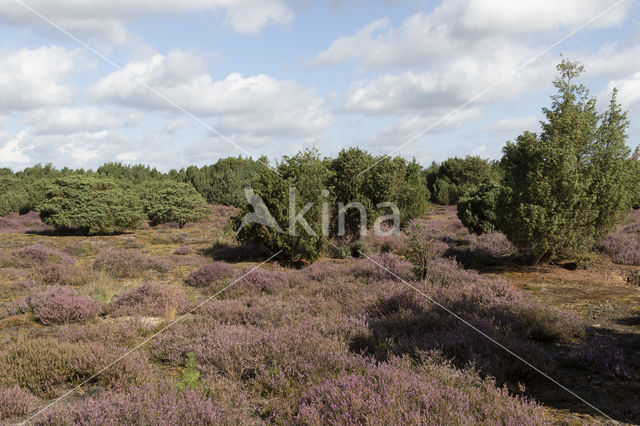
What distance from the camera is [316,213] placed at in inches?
584

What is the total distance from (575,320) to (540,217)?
5507 millimetres

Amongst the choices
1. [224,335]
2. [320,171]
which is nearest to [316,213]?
[320,171]

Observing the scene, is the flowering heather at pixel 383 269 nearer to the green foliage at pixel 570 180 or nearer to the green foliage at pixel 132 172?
the green foliage at pixel 570 180

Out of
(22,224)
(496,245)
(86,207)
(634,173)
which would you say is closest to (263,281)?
(496,245)

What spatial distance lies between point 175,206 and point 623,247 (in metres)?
26.8

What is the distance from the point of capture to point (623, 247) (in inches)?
543

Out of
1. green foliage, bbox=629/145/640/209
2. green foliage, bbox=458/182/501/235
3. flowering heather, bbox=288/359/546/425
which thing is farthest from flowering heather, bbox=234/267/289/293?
green foliage, bbox=458/182/501/235

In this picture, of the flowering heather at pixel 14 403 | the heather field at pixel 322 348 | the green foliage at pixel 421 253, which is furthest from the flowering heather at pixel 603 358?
the flowering heather at pixel 14 403

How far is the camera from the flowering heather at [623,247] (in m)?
13.0

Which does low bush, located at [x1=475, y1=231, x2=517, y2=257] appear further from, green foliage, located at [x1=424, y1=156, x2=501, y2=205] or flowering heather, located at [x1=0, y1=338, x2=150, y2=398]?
green foliage, located at [x1=424, y1=156, x2=501, y2=205]

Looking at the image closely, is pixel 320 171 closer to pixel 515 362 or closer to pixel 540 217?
pixel 540 217

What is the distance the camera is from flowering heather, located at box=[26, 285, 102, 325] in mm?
7645

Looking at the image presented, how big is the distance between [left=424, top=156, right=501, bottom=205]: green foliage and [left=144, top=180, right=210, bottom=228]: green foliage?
3294cm

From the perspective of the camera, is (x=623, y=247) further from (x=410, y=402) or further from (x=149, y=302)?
(x=149, y=302)
